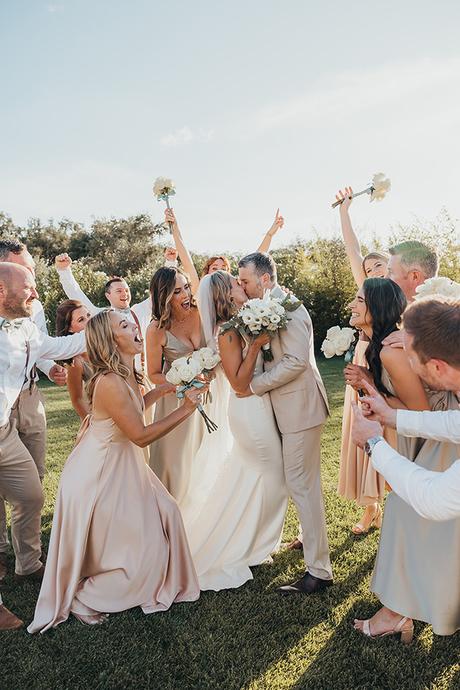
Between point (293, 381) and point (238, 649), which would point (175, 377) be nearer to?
point (293, 381)

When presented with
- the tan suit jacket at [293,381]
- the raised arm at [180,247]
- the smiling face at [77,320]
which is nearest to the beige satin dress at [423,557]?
the tan suit jacket at [293,381]

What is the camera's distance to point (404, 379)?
3.53m

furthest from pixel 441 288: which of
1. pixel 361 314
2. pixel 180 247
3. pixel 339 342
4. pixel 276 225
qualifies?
pixel 276 225

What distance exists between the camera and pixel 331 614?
162 inches

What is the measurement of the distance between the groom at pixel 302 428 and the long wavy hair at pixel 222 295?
32.8 inches

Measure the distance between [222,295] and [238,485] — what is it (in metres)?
1.76

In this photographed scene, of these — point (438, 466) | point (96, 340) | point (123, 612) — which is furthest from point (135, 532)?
point (438, 466)

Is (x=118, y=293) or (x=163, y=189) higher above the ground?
(x=163, y=189)

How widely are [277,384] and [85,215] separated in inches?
1825

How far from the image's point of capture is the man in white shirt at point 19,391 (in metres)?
4.34

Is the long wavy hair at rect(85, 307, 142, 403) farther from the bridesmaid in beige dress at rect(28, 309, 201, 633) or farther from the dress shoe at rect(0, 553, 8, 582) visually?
the dress shoe at rect(0, 553, 8, 582)

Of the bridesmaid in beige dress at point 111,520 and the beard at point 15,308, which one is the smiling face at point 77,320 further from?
the bridesmaid in beige dress at point 111,520

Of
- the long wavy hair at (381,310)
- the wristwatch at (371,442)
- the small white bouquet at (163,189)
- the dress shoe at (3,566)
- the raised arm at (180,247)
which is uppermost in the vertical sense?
the small white bouquet at (163,189)

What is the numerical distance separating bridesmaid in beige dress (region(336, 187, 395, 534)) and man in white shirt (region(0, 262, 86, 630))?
277 cm
